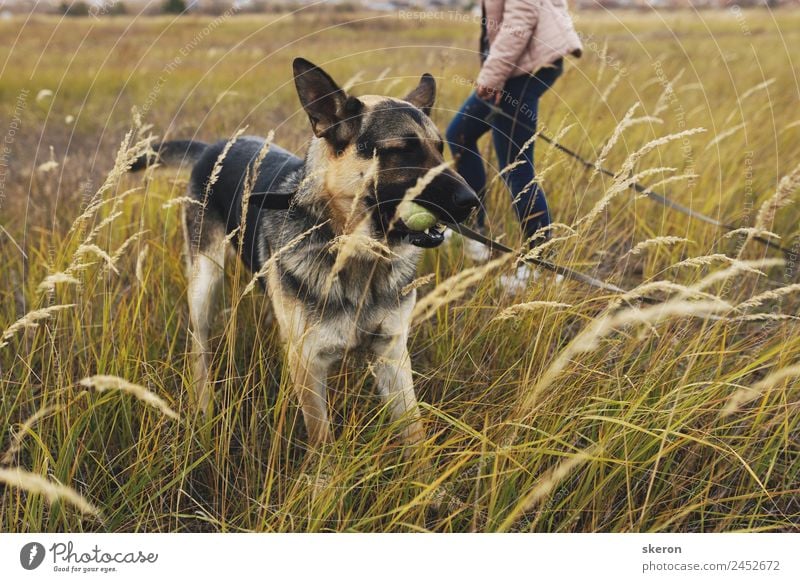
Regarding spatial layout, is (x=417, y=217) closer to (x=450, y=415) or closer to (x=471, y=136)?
(x=450, y=415)

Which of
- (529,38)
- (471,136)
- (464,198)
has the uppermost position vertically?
(529,38)

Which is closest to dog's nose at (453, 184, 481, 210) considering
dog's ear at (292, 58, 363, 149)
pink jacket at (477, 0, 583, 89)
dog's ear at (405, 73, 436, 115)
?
dog's ear at (292, 58, 363, 149)

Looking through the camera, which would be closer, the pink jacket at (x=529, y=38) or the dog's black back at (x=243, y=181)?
the dog's black back at (x=243, y=181)

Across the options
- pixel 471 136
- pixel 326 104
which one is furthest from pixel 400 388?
pixel 471 136

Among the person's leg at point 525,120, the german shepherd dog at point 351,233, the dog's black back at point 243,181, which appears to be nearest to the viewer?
the german shepherd dog at point 351,233

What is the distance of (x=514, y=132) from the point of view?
372 cm

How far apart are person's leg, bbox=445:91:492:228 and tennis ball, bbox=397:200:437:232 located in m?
1.51

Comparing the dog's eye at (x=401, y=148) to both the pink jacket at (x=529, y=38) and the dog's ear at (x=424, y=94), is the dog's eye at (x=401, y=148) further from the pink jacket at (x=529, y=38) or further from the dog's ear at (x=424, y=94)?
the pink jacket at (x=529, y=38)

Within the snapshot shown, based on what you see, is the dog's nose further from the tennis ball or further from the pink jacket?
the pink jacket

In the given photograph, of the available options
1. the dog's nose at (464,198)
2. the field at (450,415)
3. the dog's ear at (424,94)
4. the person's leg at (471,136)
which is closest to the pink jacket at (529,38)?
the person's leg at (471,136)

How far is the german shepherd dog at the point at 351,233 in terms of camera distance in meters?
2.22

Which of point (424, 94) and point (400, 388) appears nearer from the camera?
point (400, 388)

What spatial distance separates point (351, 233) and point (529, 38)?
189cm

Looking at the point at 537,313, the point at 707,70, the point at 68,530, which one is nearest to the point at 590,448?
the point at 537,313
